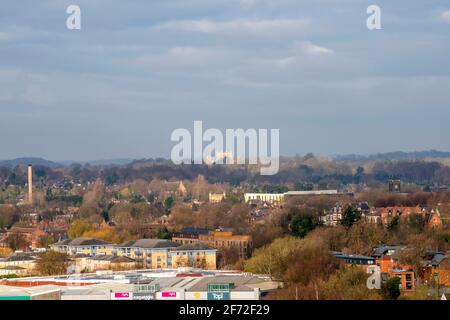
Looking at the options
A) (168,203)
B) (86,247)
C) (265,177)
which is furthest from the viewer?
(265,177)

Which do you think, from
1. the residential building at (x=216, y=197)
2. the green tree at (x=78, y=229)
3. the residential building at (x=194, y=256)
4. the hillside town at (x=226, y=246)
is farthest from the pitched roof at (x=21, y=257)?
the residential building at (x=216, y=197)

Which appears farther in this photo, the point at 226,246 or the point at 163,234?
the point at 163,234

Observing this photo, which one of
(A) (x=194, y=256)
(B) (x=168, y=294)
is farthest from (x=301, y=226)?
(B) (x=168, y=294)

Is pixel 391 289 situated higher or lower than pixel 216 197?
higher

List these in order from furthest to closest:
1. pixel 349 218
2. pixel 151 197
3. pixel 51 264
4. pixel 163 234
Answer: pixel 151 197 < pixel 163 234 < pixel 349 218 < pixel 51 264

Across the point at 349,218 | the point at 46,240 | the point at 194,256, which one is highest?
the point at 349,218

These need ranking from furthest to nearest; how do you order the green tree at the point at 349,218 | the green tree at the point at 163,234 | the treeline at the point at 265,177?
the treeline at the point at 265,177, the green tree at the point at 163,234, the green tree at the point at 349,218

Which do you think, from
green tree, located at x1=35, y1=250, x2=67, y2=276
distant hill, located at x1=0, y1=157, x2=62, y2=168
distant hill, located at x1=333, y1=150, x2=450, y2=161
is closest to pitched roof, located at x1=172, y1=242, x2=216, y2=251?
green tree, located at x1=35, y1=250, x2=67, y2=276

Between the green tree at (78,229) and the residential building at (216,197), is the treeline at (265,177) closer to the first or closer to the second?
the residential building at (216,197)

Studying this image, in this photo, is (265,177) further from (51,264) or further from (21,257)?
(51,264)

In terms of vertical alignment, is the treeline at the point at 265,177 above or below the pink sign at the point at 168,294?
below
